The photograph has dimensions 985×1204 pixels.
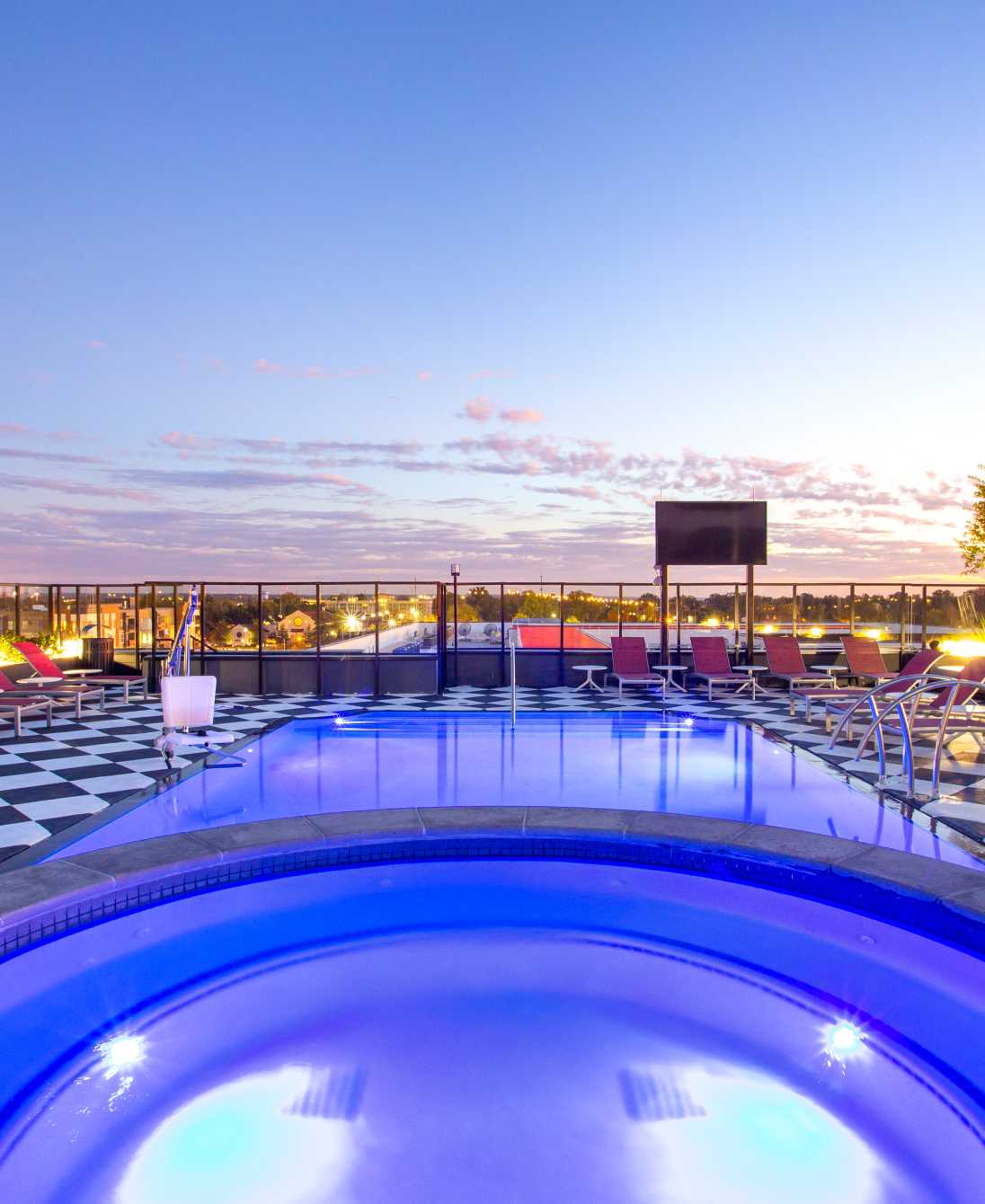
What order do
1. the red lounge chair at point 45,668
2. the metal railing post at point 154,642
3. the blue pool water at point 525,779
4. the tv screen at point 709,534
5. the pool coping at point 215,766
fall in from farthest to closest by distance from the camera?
1. the tv screen at point 709,534
2. the metal railing post at point 154,642
3. the red lounge chair at point 45,668
4. the blue pool water at point 525,779
5. the pool coping at point 215,766

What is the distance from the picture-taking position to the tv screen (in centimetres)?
1041

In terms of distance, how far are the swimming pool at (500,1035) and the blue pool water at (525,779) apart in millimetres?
593

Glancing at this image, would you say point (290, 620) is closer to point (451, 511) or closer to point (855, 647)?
point (451, 511)

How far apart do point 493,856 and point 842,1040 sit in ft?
4.86

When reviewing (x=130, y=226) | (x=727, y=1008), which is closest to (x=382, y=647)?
(x=130, y=226)

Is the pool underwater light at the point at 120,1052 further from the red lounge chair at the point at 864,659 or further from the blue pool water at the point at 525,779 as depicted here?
the red lounge chair at the point at 864,659

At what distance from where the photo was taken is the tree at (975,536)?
1160 cm

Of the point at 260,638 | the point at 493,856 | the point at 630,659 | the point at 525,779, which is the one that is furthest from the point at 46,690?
the point at 630,659

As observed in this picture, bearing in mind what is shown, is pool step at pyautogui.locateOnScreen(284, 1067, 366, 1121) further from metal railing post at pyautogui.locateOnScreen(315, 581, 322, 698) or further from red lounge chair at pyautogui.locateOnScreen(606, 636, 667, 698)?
red lounge chair at pyautogui.locateOnScreen(606, 636, 667, 698)

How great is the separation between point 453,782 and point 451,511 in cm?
1177

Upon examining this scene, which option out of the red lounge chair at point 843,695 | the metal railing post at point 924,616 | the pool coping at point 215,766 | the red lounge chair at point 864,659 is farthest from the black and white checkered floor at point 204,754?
the metal railing post at point 924,616

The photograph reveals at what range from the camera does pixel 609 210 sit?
26.1 ft

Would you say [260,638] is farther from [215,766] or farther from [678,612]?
[678,612]

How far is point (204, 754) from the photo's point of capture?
18.0 ft
